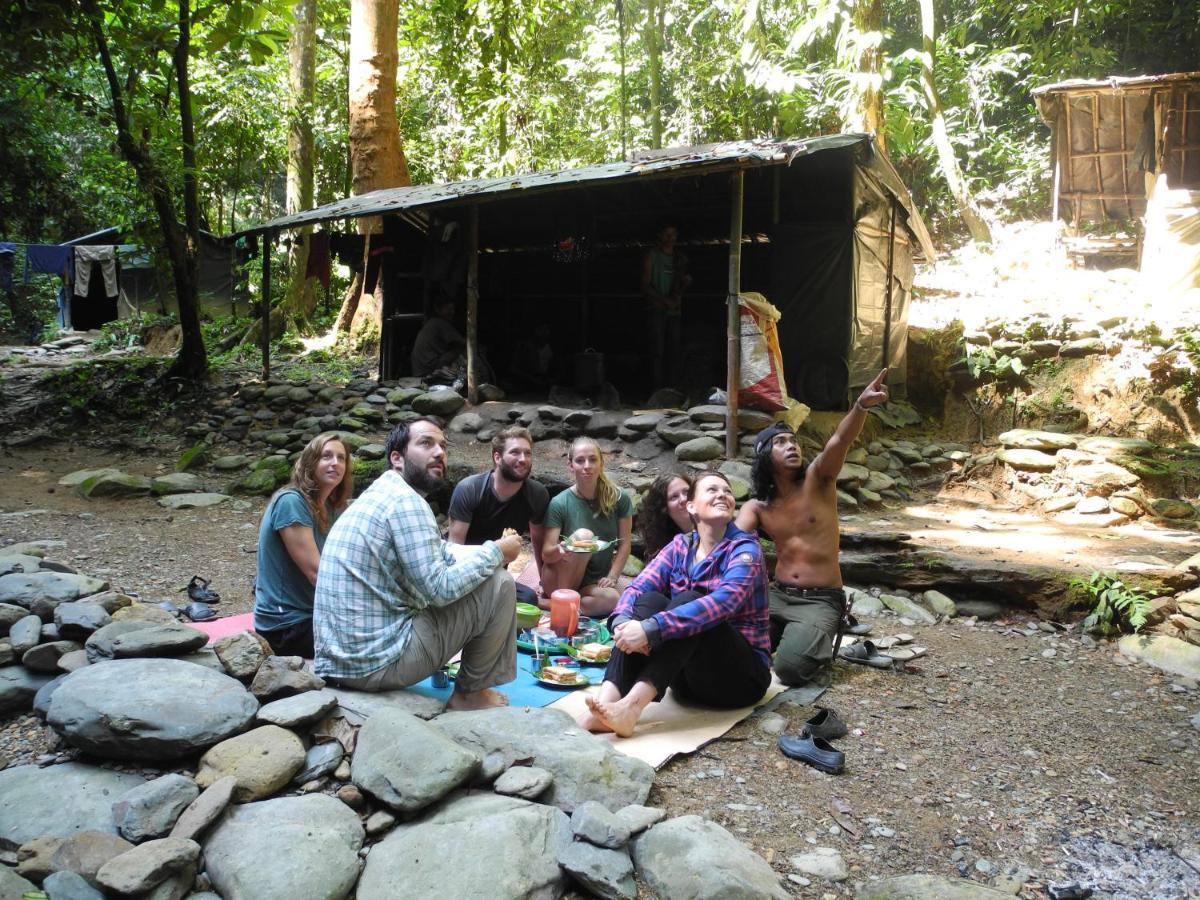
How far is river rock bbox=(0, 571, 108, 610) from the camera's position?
385cm

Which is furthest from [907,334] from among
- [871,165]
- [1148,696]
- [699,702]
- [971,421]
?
[699,702]

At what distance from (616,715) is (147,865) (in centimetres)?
171

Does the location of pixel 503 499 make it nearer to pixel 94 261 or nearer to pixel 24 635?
pixel 24 635

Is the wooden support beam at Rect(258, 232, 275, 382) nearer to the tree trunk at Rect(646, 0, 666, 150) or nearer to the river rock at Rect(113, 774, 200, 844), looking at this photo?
the river rock at Rect(113, 774, 200, 844)

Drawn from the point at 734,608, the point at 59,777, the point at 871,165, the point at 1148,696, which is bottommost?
the point at 1148,696

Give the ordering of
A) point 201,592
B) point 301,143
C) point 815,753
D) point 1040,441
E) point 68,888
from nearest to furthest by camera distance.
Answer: point 68,888
point 815,753
point 201,592
point 1040,441
point 301,143

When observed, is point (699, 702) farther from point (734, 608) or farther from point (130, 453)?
point (130, 453)

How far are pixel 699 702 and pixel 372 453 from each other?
5361 millimetres

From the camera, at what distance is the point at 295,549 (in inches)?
150

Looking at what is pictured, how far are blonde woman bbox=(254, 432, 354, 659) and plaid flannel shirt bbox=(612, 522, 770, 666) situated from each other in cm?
140

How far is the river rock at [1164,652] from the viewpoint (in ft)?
15.4

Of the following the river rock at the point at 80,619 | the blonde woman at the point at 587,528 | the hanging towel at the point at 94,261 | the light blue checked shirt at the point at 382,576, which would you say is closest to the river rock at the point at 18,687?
the river rock at the point at 80,619

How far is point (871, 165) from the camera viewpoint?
345 inches

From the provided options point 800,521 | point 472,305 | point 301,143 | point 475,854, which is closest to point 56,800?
point 475,854
